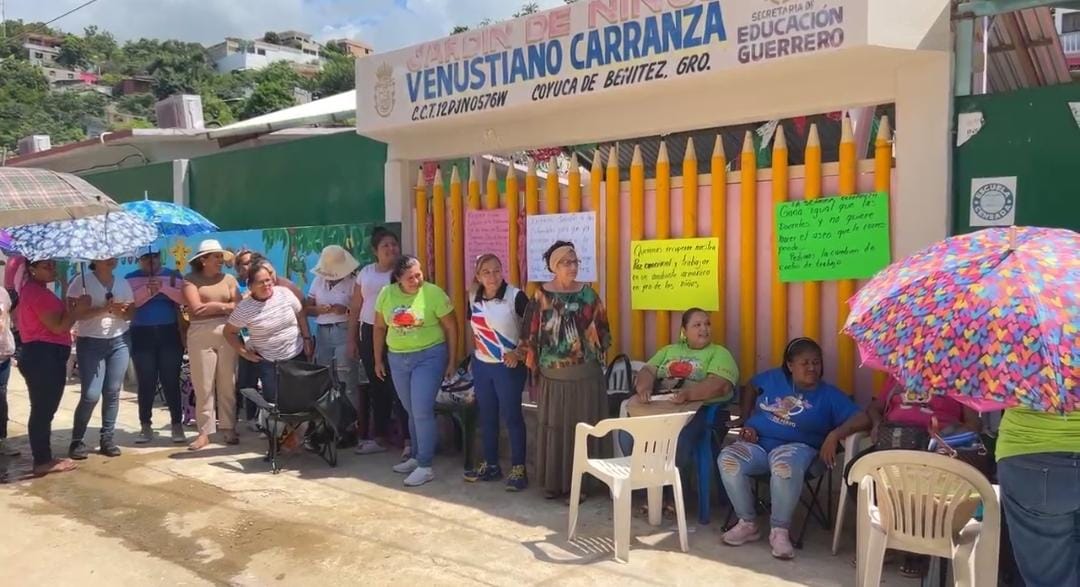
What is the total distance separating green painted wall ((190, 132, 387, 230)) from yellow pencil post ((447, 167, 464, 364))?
4.07ft

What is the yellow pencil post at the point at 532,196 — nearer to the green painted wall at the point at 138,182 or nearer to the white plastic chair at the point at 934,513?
the white plastic chair at the point at 934,513

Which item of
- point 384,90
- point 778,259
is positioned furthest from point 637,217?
point 384,90

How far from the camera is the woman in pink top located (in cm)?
573

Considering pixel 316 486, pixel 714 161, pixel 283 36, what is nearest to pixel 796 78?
pixel 714 161

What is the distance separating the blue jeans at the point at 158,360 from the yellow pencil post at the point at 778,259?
15.0ft

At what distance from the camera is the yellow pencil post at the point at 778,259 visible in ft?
16.3

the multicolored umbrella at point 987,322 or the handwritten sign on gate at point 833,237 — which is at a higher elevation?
the handwritten sign on gate at point 833,237

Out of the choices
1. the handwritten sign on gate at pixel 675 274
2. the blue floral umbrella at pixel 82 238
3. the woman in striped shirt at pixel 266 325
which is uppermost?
the blue floral umbrella at pixel 82 238

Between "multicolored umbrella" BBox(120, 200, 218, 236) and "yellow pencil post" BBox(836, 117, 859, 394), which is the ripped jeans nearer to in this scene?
"yellow pencil post" BBox(836, 117, 859, 394)

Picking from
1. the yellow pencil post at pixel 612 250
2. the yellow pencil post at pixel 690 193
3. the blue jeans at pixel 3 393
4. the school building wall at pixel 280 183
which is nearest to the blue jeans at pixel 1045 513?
the yellow pencil post at pixel 690 193

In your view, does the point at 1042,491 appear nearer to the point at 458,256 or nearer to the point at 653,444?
the point at 653,444

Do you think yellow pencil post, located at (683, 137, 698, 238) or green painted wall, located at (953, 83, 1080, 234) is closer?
green painted wall, located at (953, 83, 1080, 234)

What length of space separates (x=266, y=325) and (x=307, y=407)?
74cm

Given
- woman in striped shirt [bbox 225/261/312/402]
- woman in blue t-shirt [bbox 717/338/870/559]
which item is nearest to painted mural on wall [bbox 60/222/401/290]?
woman in striped shirt [bbox 225/261/312/402]
